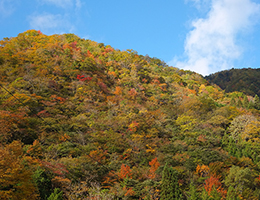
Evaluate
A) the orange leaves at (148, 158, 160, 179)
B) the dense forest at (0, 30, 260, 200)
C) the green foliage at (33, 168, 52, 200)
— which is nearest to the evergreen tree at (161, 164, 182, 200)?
the dense forest at (0, 30, 260, 200)

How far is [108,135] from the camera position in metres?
32.4

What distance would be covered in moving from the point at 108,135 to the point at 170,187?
13.0 metres

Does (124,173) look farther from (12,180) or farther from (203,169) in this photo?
(12,180)

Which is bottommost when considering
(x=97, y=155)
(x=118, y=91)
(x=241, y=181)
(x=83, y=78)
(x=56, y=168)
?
(x=56, y=168)

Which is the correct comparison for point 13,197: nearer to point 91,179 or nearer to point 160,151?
point 91,179

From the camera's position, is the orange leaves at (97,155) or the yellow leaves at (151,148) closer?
the orange leaves at (97,155)

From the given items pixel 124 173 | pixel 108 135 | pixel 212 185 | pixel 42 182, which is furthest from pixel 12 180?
pixel 212 185

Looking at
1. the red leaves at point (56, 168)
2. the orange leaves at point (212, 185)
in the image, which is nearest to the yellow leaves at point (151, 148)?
the orange leaves at point (212, 185)

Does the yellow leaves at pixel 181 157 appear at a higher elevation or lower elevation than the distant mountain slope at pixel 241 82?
lower

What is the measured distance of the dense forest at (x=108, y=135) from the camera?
20734 millimetres

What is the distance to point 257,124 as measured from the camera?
38500mm

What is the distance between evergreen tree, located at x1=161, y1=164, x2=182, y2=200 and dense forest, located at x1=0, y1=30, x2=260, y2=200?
0.10 meters

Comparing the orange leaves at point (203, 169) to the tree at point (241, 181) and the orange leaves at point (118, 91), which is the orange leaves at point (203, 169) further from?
the orange leaves at point (118, 91)

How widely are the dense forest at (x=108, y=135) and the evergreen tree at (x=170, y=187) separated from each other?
103mm
